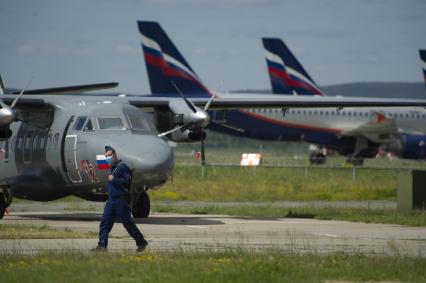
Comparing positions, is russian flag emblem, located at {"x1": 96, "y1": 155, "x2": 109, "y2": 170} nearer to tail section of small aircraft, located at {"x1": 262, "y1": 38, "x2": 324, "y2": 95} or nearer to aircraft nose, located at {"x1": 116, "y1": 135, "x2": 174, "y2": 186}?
aircraft nose, located at {"x1": 116, "y1": 135, "x2": 174, "y2": 186}

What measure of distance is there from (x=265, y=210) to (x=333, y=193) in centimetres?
1028

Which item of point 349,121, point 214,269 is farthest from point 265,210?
point 349,121

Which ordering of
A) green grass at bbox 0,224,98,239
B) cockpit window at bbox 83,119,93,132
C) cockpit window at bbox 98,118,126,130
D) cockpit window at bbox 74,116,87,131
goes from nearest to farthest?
1. green grass at bbox 0,224,98,239
2. cockpit window at bbox 98,118,126,130
3. cockpit window at bbox 83,119,93,132
4. cockpit window at bbox 74,116,87,131

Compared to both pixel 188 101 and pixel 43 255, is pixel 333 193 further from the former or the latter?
pixel 43 255

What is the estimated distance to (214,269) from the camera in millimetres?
15516

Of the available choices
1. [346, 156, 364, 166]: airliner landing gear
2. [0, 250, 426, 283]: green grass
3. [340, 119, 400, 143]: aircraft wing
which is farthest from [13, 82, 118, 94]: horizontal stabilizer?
[340, 119, 400, 143]: aircraft wing

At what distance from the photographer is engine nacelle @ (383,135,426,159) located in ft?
226

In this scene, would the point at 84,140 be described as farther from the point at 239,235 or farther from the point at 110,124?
the point at 239,235

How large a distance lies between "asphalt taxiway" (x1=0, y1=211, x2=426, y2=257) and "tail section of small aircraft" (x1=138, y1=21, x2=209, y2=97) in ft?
97.9

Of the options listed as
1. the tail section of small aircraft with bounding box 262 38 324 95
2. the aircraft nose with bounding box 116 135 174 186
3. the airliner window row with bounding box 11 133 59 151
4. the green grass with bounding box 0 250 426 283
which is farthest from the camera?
the tail section of small aircraft with bounding box 262 38 324 95

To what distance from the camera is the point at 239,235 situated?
2203cm

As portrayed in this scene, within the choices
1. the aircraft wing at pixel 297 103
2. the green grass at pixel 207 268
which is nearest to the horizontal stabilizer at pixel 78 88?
the aircraft wing at pixel 297 103

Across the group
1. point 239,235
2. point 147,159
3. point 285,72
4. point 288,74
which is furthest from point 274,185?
point 288,74

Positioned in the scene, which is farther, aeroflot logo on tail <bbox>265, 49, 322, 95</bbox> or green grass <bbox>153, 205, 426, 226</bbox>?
aeroflot logo on tail <bbox>265, 49, 322, 95</bbox>
